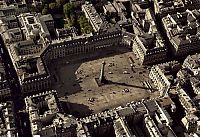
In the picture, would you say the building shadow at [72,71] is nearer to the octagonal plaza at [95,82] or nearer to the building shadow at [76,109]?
the octagonal plaza at [95,82]

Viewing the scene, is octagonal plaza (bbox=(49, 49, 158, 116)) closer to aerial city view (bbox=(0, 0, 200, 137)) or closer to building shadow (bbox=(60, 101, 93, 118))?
building shadow (bbox=(60, 101, 93, 118))

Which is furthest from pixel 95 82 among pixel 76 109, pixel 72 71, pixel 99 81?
pixel 76 109

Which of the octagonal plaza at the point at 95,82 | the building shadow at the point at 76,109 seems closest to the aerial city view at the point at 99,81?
the building shadow at the point at 76,109

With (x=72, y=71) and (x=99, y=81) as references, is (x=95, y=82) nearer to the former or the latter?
(x=99, y=81)

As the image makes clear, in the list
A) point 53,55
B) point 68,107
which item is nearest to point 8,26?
point 53,55

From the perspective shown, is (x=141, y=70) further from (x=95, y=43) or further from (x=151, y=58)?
(x=95, y=43)

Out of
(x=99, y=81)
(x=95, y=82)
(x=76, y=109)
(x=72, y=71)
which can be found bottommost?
(x=76, y=109)

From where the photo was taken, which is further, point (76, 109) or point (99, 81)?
point (99, 81)
